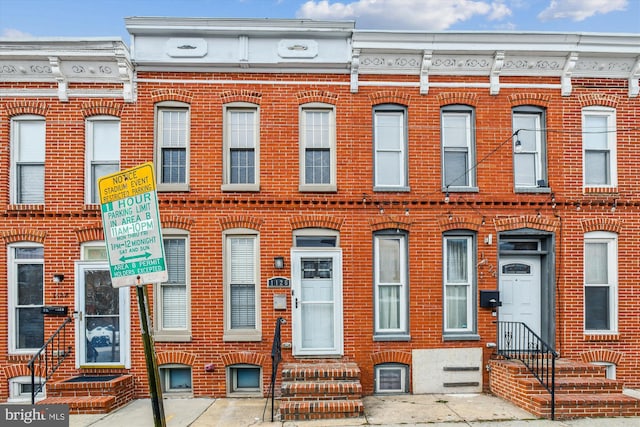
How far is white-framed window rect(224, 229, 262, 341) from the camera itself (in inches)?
344

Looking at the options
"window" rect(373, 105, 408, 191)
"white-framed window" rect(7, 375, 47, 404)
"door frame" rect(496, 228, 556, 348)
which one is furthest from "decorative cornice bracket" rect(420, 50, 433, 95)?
"white-framed window" rect(7, 375, 47, 404)

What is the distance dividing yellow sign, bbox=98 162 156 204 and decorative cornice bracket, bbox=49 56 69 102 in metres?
5.76

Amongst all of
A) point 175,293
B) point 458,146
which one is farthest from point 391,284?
point 175,293

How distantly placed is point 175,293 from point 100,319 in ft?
4.97

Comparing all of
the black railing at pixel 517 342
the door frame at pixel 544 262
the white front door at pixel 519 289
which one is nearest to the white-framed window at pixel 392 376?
the black railing at pixel 517 342

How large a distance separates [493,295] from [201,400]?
5.85 meters

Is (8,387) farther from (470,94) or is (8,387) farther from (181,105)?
(470,94)

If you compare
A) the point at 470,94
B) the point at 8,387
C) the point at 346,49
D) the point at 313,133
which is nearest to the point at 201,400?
the point at 8,387

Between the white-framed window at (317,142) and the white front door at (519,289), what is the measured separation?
4003 millimetres

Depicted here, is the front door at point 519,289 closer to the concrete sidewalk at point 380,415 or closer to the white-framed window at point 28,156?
the concrete sidewalk at point 380,415

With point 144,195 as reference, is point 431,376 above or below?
below

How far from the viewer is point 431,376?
339 inches

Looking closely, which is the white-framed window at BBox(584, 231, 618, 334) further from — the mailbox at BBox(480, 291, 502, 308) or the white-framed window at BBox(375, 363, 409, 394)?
the white-framed window at BBox(375, 363, 409, 394)

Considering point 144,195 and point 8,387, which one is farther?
point 8,387
